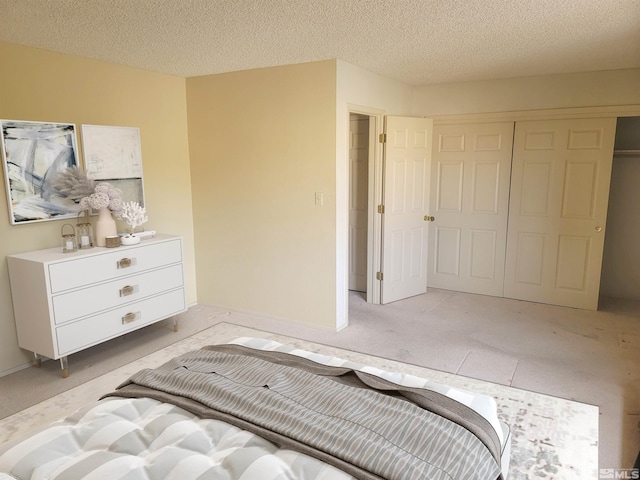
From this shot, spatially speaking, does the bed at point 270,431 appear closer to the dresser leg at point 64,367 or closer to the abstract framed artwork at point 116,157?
the dresser leg at point 64,367

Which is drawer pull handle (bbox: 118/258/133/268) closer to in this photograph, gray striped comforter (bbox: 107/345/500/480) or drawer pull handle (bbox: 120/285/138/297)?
drawer pull handle (bbox: 120/285/138/297)

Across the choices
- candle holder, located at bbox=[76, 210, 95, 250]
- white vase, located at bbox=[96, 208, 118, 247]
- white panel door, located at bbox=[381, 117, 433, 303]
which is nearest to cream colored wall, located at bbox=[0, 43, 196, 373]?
candle holder, located at bbox=[76, 210, 95, 250]

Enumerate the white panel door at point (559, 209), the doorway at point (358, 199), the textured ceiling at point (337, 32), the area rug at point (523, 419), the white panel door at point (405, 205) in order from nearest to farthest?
1. the area rug at point (523, 419)
2. the textured ceiling at point (337, 32)
3. the white panel door at point (559, 209)
4. the white panel door at point (405, 205)
5. the doorway at point (358, 199)

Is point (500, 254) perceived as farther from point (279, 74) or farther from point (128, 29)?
point (128, 29)

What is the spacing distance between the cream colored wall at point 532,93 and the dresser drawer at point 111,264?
10.5 feet

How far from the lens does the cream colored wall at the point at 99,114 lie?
3221 mm

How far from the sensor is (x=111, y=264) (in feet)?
11.2

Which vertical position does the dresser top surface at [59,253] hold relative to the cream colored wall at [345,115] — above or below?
below

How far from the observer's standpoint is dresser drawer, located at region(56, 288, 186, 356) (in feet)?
10.4

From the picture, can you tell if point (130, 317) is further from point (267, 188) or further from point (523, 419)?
Answer: point (523, 419)

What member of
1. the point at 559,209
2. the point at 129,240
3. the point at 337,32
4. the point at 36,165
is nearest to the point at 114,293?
the point at 129,240

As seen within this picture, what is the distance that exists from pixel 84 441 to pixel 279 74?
10.8ft

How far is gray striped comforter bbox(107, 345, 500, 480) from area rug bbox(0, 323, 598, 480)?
32.0 inches

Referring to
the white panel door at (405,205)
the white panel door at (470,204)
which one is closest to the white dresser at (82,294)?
the white panel door at (405,205)
